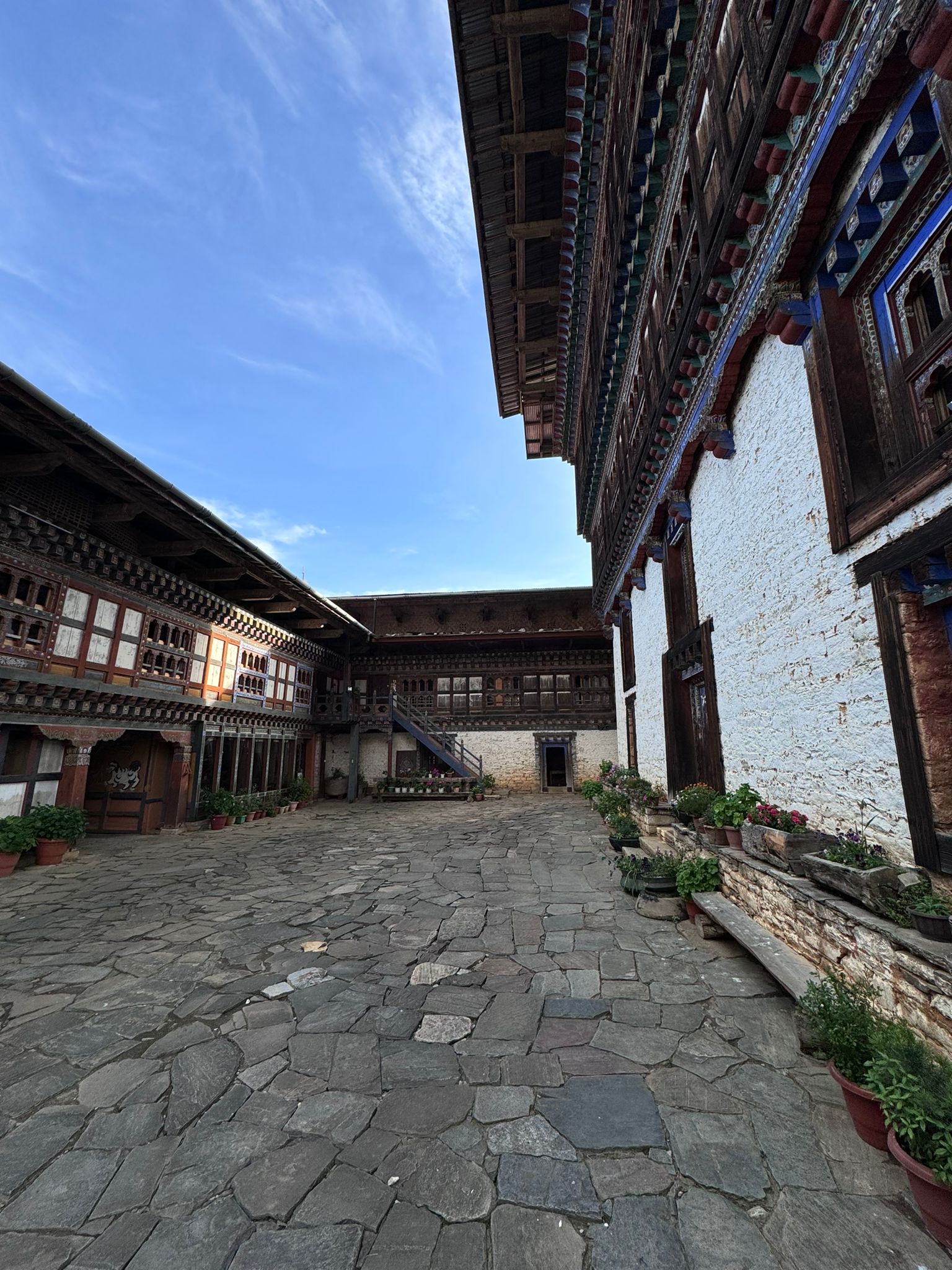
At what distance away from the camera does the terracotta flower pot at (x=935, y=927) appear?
2.89m

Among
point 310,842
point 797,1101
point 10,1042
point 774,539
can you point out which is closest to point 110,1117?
point 10,1042

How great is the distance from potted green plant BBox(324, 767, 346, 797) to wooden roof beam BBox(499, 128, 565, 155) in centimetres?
2065

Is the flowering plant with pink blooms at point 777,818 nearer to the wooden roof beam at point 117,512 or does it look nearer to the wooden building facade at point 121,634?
the wooden building facade at point 121,634

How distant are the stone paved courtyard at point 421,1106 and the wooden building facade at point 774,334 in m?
1.86

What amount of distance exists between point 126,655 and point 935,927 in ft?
45.5

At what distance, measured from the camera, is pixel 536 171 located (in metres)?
10.4

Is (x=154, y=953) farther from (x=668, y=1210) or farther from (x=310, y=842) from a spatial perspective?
(x=310, y=842)

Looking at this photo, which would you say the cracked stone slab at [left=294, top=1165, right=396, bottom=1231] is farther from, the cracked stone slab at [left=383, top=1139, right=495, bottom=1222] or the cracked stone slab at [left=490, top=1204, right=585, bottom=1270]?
the cracked stone slab at [left=490, top=1204, right=585, bottom=1270]

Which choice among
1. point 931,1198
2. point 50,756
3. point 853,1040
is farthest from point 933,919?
point 50,756

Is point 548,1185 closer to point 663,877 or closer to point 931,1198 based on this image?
point 931,1198

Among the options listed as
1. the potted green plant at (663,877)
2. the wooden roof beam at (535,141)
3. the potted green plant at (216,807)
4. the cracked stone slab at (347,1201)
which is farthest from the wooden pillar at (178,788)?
the wooden roof beam at (535,141)

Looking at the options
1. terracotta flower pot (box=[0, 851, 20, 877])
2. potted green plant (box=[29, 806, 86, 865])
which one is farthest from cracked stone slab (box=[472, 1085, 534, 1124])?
potted green plant (box=[29, 806, 86, 865])

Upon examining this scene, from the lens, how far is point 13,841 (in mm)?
8961

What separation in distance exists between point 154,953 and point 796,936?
575 centimetres
